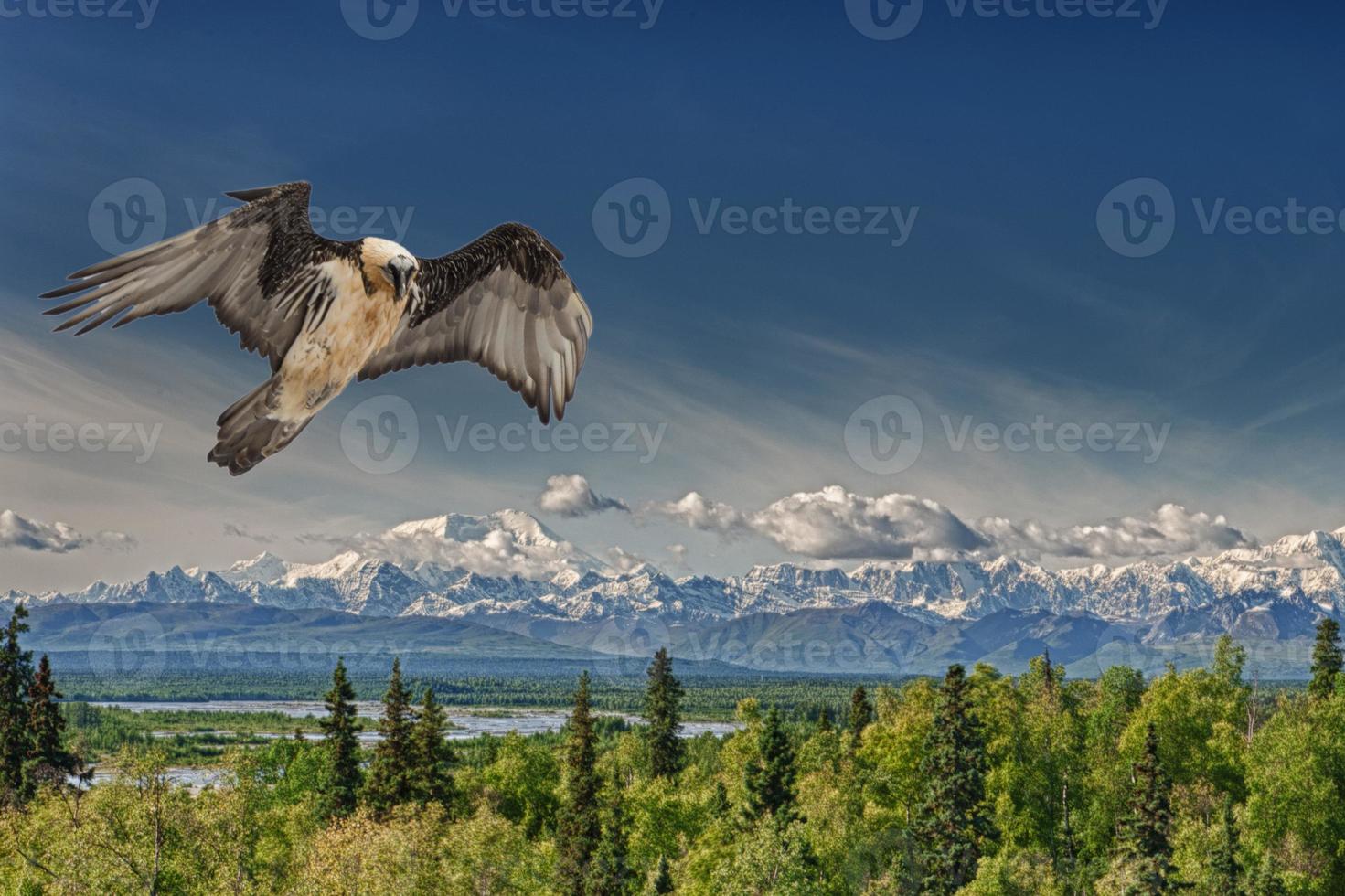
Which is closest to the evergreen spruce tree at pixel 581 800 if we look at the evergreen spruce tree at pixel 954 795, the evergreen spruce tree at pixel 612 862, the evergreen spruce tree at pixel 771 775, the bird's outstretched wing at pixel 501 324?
the evergreen spruce tree at pixel 612 862

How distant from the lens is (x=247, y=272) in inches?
124

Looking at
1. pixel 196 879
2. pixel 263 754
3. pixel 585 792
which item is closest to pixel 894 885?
pixel 585 792

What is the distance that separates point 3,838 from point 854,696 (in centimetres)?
5552

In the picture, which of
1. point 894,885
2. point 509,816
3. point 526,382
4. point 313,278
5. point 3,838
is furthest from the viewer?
point 509,816

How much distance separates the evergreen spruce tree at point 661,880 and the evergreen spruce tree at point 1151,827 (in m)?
18.6

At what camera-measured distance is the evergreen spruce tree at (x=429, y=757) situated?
2099 inches

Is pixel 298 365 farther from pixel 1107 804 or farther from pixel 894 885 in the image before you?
pixel 1107 804

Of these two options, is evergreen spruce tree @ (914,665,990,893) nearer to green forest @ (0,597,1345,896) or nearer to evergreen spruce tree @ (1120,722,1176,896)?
green forest @ (0,597,1345,896)

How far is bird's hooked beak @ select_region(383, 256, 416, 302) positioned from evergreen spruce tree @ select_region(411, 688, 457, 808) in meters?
52.6

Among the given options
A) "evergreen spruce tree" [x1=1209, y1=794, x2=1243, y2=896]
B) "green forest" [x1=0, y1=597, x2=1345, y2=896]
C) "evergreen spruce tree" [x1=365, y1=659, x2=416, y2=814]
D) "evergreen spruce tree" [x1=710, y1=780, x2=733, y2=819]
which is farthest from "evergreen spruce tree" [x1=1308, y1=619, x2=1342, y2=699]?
"evergreen spruce tree" [x1=365, y1=659, x2=416, y2=814]

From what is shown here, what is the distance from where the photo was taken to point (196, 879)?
103ft

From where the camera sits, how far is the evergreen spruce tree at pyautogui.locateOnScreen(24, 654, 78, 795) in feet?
161

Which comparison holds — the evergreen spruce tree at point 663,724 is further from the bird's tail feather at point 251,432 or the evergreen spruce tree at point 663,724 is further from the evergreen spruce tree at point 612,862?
the bird's tail feather at point 251,432

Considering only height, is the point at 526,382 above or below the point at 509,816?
above
